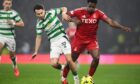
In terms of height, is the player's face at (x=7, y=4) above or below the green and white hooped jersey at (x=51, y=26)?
below

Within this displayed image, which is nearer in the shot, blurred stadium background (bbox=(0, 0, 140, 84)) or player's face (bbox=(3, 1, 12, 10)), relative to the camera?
player's face (bbox=(3, 1, 12, 10))

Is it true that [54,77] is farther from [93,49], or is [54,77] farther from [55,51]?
[55,51]

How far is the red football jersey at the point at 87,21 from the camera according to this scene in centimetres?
1416

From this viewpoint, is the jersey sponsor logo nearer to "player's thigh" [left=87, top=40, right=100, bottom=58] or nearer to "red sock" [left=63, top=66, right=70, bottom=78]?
"player's thigh" [left=87, top=40, right=100, bottom=58]

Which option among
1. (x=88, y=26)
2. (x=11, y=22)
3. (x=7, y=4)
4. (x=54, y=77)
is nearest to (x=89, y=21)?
(x=88, y=26)

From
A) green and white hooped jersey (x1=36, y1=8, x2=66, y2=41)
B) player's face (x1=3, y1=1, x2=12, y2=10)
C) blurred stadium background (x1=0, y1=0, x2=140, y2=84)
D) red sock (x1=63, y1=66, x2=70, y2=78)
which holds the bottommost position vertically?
blurred stadium background (x1=0, y1=0, x2=140, y2=84)

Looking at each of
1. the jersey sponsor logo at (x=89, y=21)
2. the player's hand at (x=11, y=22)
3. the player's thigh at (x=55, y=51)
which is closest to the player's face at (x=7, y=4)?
the player's hand at (x=11, y=22)

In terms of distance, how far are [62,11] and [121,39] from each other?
16.0m

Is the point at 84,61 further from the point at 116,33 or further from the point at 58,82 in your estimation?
the point at 58,82

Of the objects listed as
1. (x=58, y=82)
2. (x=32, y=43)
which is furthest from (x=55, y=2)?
(x=58, y=82)

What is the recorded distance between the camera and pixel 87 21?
46.4 feet

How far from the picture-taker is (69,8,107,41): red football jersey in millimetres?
14164

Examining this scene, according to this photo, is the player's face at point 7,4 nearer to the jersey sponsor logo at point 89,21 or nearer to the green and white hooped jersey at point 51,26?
the green and white hooped jersey at point 51,26

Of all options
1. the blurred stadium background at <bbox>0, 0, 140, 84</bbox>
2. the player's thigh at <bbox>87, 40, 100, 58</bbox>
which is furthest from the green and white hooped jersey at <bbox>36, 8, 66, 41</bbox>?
the blurred stadium background at <bbox>0, 0, 140, 84</bbox>
